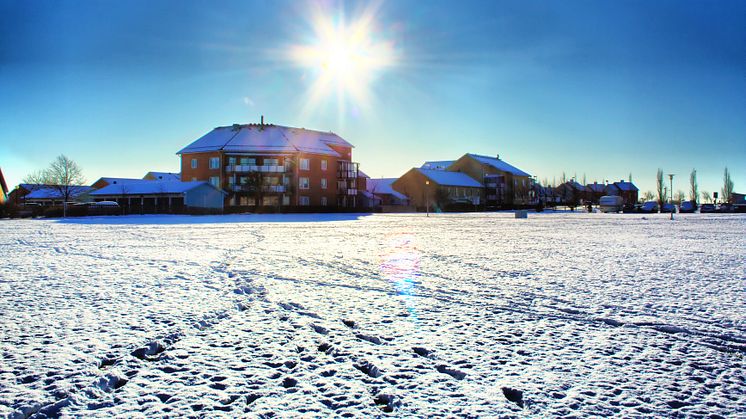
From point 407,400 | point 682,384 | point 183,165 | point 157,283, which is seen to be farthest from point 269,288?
point 183,165

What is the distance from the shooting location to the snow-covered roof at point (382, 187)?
91.3 m

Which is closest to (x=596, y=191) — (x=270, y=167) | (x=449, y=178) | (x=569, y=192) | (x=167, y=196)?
(x=569, y=192)

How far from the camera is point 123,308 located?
6152 mm

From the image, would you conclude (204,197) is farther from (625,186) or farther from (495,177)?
(625,186)

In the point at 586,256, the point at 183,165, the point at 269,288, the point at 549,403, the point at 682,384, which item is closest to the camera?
the point at 549,403

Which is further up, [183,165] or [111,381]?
[183,165]

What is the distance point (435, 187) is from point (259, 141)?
3558 centimetres

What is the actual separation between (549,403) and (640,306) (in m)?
3.62

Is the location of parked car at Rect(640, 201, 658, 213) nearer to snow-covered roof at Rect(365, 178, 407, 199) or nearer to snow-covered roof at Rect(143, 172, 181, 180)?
snow-covered roof at Rect(365, 178, 407, 199)

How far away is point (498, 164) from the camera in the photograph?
110m

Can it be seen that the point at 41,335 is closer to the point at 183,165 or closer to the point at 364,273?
the point at 364,273

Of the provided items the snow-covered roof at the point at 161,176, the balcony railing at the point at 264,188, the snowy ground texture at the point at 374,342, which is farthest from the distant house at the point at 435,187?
the snowy ground texture at the point at 374,342

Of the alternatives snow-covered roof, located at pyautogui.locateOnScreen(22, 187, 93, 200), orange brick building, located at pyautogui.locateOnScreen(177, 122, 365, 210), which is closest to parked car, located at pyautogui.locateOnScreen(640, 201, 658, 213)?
orange brick building, located at pyautogui.locateOnScreen(177, 122, 365, 210)

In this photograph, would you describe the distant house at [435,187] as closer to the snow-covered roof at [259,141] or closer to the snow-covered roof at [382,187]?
the snow-covered roof at [382,187]
